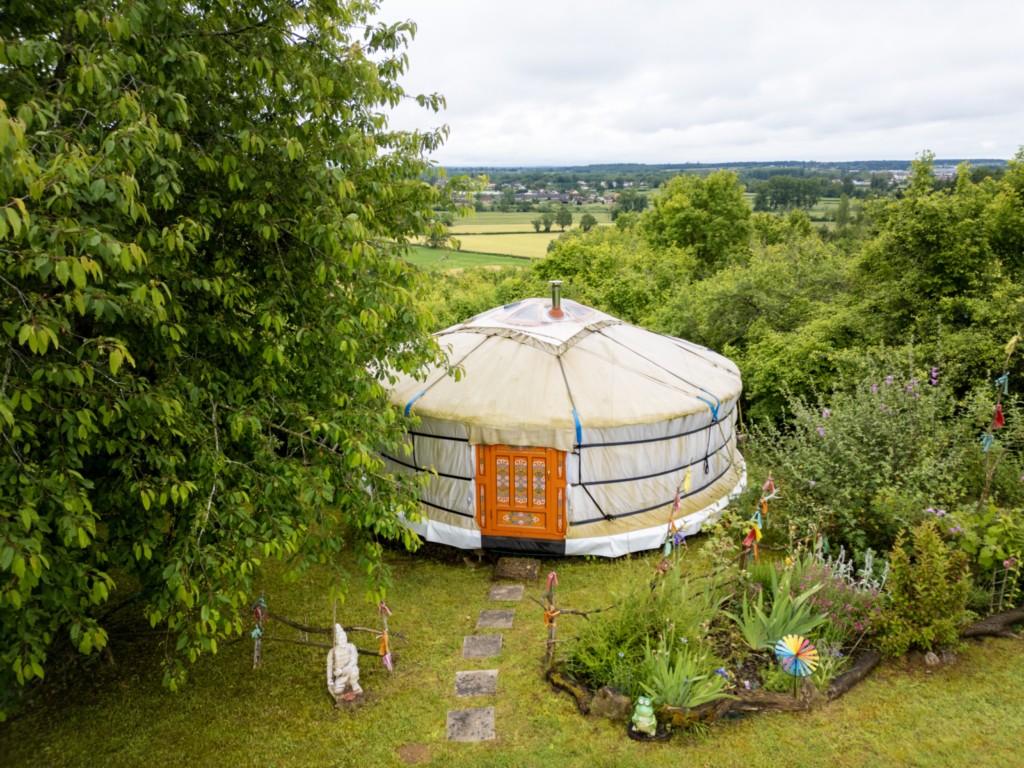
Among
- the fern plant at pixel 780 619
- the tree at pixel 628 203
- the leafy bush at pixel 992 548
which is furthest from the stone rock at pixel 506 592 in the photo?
the tree at pixel 628 203

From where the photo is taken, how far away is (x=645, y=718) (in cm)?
434

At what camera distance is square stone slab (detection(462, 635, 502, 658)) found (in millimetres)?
5465

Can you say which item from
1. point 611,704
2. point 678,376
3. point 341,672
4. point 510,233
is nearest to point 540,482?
point 678,376

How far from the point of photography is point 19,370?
307 centimetres

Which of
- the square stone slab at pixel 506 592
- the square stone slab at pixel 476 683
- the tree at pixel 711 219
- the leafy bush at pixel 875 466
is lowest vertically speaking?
the square stone slab at pixel 506 592

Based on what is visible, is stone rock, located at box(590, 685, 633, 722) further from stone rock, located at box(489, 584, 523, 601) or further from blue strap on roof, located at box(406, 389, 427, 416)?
blue strap on roof, located at box(406, 389, 427, 416)

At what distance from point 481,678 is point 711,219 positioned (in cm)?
2279

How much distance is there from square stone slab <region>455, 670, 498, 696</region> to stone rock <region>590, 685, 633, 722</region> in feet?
2.75

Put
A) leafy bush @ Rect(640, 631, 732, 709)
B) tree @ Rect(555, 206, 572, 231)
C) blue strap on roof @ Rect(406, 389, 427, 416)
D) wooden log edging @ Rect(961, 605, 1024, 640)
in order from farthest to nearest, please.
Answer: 1. tree @ Rect(555, 206, 572, 231)
2. blue strap on roof @ Rect(406, 389, 427, 416)
3. wooden log edging @ Rect(961, 605, 1024, 640)
4. leafy bush @ Rect(640, 631, 732, 709)

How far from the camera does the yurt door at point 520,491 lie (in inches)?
275

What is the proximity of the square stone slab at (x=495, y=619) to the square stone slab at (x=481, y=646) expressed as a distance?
6.0 inches

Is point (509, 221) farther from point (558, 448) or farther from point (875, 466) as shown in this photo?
point (875, 466)

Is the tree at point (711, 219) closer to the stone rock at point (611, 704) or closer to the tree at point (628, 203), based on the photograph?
the stone rock at point (611, 704)

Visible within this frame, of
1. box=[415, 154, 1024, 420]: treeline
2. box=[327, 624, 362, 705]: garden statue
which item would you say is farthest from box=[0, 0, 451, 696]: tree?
box=[415, 154, 1024, 420]: treeline
